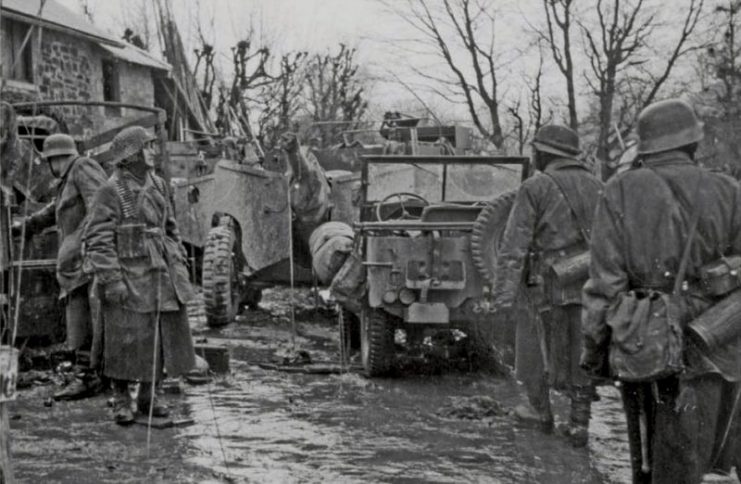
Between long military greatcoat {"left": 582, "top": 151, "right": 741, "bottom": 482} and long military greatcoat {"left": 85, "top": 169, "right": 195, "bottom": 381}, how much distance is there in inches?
130

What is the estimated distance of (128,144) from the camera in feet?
21.3

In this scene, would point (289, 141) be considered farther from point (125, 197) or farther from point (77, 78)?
point (77, 78)

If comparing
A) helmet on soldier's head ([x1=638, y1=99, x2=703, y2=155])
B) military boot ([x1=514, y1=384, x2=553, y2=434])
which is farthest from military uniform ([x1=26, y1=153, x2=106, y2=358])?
helmet on soldier's head ([x1=638, y1=99, x2=703, y2=155])

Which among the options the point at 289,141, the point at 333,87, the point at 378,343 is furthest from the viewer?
the point at 333,87

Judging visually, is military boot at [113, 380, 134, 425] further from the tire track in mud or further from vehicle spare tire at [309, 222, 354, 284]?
vehicle spare tire at [309, 222, 354, 284]

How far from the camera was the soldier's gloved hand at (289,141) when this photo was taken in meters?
10.9

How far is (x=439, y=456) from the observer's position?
5.85m

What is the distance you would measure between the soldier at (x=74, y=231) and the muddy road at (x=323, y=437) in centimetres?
44

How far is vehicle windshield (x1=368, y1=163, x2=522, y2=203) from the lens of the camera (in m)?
9.80

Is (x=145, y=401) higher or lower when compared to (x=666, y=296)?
lower

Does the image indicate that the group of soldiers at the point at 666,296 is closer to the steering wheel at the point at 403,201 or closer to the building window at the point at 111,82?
the steering wheel at the point at 403,201

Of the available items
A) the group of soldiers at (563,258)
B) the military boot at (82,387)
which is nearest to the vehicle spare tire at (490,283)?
the group of soldiers at (563,258)

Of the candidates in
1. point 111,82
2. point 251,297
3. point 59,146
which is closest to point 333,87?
point 111,82

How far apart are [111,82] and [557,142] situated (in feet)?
88.7
